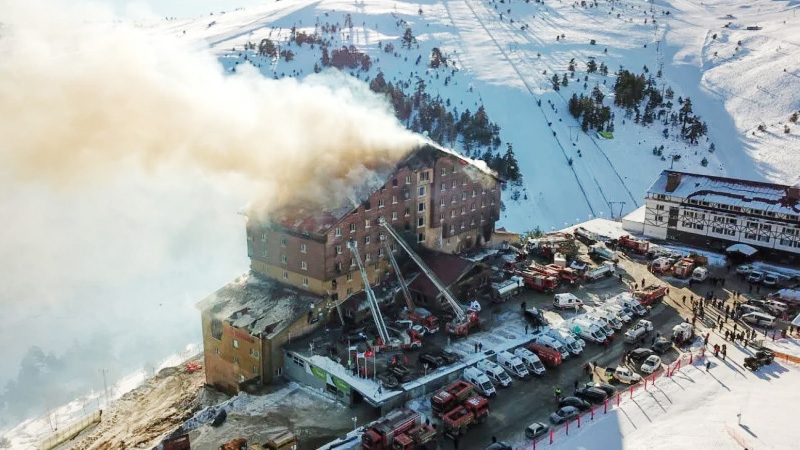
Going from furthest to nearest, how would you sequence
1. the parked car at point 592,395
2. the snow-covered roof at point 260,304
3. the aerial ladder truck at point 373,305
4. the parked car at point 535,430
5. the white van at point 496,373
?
the snow-covered roof at point 260,304
the aerial ladder truck at point 373,305
the white van at point 496,373
the parked car at point 592,395
the parked car at point 535,430

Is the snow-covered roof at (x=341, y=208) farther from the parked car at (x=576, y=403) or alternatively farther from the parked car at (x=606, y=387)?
the parked car at (x=606, y=387)

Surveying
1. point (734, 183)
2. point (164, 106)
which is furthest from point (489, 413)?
point (734, 183)

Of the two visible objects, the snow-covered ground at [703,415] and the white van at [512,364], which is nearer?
the snow-covered ground at [703,415]

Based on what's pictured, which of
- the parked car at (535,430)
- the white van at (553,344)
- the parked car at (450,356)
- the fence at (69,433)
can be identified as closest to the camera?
the parked car at (535,430)

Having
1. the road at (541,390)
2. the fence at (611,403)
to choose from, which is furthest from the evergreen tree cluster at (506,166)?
the fence at (611,403)

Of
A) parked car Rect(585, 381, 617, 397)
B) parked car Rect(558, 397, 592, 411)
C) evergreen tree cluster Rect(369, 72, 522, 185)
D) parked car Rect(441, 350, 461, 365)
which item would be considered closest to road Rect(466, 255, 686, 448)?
parked car Rect(558, 397, 592, 411)

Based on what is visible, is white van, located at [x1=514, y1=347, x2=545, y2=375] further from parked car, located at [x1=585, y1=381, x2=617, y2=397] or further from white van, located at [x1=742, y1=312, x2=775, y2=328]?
white van, located at [x1=742, y1=312, x2=775, y2=328]

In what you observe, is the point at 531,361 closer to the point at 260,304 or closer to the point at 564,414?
the point at 564,414

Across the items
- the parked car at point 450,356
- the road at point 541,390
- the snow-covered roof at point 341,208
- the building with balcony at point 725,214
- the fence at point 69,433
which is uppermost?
the snow-covered roof at point 341,208
